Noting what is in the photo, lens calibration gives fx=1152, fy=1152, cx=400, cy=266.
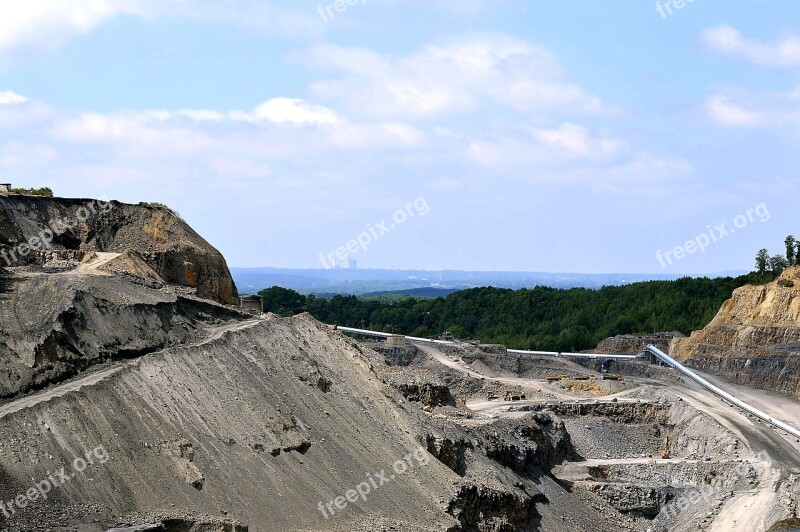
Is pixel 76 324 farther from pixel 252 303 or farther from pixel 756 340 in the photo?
pixel 756 340

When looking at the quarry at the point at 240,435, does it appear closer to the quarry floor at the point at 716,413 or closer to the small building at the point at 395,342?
the quarry floor at the point at 716,413

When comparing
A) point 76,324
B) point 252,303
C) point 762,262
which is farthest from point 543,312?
point 76,324

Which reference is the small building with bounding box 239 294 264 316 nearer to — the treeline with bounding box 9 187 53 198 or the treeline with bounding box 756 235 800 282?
the treeline with bounding box 9 187 53 198

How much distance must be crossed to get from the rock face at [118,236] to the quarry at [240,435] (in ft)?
0.34

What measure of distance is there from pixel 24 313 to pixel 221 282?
19513 mm

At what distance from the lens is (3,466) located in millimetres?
28422

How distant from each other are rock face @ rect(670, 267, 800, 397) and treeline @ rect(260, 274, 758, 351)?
18271 mm

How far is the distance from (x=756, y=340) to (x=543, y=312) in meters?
53.2

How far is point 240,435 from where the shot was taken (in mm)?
35938

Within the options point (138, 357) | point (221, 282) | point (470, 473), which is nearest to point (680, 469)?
point (470, 473)

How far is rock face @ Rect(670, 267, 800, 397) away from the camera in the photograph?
8319cm

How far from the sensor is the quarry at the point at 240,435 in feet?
101

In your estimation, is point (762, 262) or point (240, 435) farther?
point (762, 262)

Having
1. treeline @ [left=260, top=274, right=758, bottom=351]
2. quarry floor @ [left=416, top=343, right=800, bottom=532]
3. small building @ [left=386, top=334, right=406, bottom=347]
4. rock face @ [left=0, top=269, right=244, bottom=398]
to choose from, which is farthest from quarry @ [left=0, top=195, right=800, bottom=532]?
treeline @ [left=260, top=274, right=758, bottom=351]
